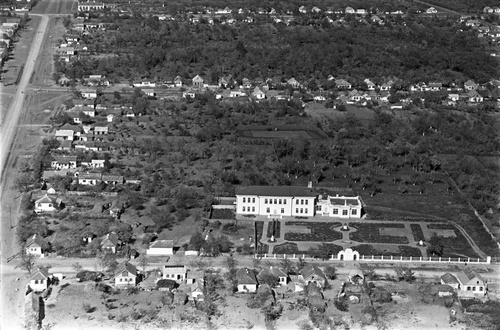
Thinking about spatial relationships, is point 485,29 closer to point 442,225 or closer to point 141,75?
point 141,75

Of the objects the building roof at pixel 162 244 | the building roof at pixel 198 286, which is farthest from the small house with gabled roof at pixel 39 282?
the building roof at pixel 198 286

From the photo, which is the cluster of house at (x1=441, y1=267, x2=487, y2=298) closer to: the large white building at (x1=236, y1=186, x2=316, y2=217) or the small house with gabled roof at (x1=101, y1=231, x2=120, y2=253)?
the large white building at (x1=236, y1=186, x2=316, y2=217)

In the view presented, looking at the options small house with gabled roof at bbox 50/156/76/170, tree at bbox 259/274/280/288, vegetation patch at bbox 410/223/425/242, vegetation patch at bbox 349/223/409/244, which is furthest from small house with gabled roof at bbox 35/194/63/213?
vegetation patch at bbox 410/223/425/242

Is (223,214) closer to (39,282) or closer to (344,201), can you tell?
(344,201)

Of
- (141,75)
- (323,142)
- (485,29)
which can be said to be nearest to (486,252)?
(323,142)

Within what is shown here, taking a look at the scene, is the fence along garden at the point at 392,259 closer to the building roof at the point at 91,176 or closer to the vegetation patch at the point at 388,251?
the vegetation patch at the point at 388,251

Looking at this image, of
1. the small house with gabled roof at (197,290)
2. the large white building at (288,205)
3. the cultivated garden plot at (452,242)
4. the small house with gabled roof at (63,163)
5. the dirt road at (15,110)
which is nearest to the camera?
the small house with gabled roof at (197,290)
